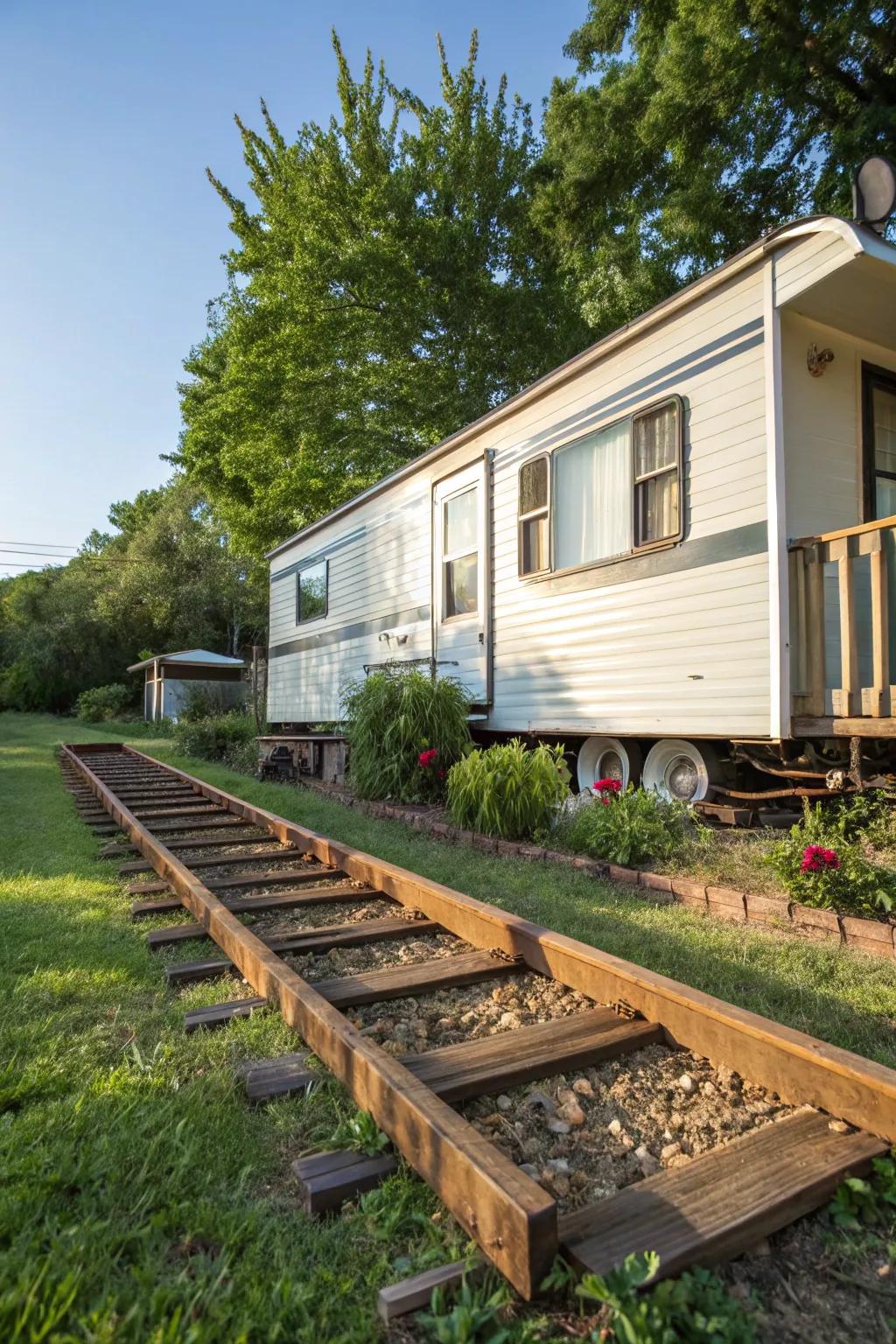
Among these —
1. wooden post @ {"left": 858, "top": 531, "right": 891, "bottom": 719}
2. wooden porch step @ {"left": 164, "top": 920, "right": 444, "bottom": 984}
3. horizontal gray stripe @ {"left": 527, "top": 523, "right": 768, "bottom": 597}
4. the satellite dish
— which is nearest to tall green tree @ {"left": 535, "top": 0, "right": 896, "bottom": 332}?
the satellite dish

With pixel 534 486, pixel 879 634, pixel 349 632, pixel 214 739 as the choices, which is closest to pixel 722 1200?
pixel 879 634

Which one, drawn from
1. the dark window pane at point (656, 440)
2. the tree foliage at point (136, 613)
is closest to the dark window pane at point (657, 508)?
the dark window pane at point (656, 440)

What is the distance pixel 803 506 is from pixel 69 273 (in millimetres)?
12310

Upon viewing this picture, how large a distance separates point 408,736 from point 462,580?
2049 millimetres

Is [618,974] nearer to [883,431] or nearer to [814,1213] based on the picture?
[814,1213]

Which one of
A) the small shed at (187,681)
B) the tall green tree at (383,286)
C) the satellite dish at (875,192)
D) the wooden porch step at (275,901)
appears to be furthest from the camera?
the small shed at (187,681)

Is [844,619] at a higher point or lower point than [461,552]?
lower

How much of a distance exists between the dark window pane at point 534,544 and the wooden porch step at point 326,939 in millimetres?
4155

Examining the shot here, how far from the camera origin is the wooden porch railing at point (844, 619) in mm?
4230

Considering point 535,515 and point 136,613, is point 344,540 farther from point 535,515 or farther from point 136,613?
point 136,613

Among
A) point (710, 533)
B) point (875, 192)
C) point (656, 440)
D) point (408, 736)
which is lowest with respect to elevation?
point (408, 736)

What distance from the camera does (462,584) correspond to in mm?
8164

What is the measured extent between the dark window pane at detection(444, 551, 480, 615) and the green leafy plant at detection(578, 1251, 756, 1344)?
681 centimetres

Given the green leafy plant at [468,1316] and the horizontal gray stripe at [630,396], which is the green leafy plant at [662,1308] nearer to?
the green leafy plant at [468,1316]
